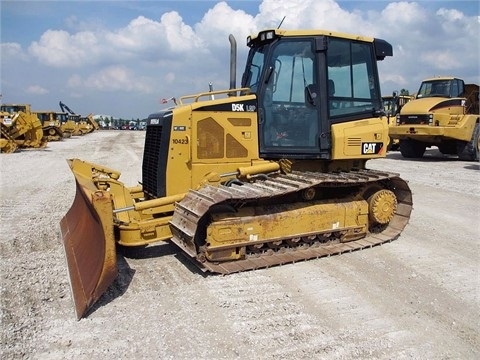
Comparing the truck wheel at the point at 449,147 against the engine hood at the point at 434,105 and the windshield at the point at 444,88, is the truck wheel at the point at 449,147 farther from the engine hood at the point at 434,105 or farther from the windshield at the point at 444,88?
the windshield at the point at 444,88

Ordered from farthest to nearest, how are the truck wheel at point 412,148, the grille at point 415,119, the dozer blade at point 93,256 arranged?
the truck wheel at point 412,148, the grille at point 415,119, the dozer blade at point 93,256

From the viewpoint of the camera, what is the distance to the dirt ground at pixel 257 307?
329cm

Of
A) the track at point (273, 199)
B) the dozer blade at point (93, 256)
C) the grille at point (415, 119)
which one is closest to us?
the dozer blade at point (93, 256)

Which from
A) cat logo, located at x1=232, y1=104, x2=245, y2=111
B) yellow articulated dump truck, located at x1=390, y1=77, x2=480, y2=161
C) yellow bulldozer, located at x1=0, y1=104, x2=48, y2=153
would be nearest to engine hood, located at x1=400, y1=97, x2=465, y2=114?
yellow articulated dump truck, located at x1=390, y1=77, x2=480, y2=161

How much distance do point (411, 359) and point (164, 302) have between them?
7.20ft

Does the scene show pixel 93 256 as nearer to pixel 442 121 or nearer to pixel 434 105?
pixel 442 121

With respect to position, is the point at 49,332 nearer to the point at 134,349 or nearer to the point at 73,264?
the point at 134,349

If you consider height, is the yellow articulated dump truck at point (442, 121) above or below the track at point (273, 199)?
above

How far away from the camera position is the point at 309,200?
5.65 m

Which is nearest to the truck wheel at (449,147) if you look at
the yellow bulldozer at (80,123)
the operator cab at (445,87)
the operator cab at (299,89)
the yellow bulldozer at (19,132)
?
the operator cab at (445,87)

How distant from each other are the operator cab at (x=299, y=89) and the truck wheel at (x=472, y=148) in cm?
1199

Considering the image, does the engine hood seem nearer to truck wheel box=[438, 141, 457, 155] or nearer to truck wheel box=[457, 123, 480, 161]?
truck wheel box=[457, 123, 480, 161]

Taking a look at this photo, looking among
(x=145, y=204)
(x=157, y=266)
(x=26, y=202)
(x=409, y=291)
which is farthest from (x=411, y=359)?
(x=26, y=202)

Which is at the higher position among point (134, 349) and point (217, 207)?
point (217, 207)
